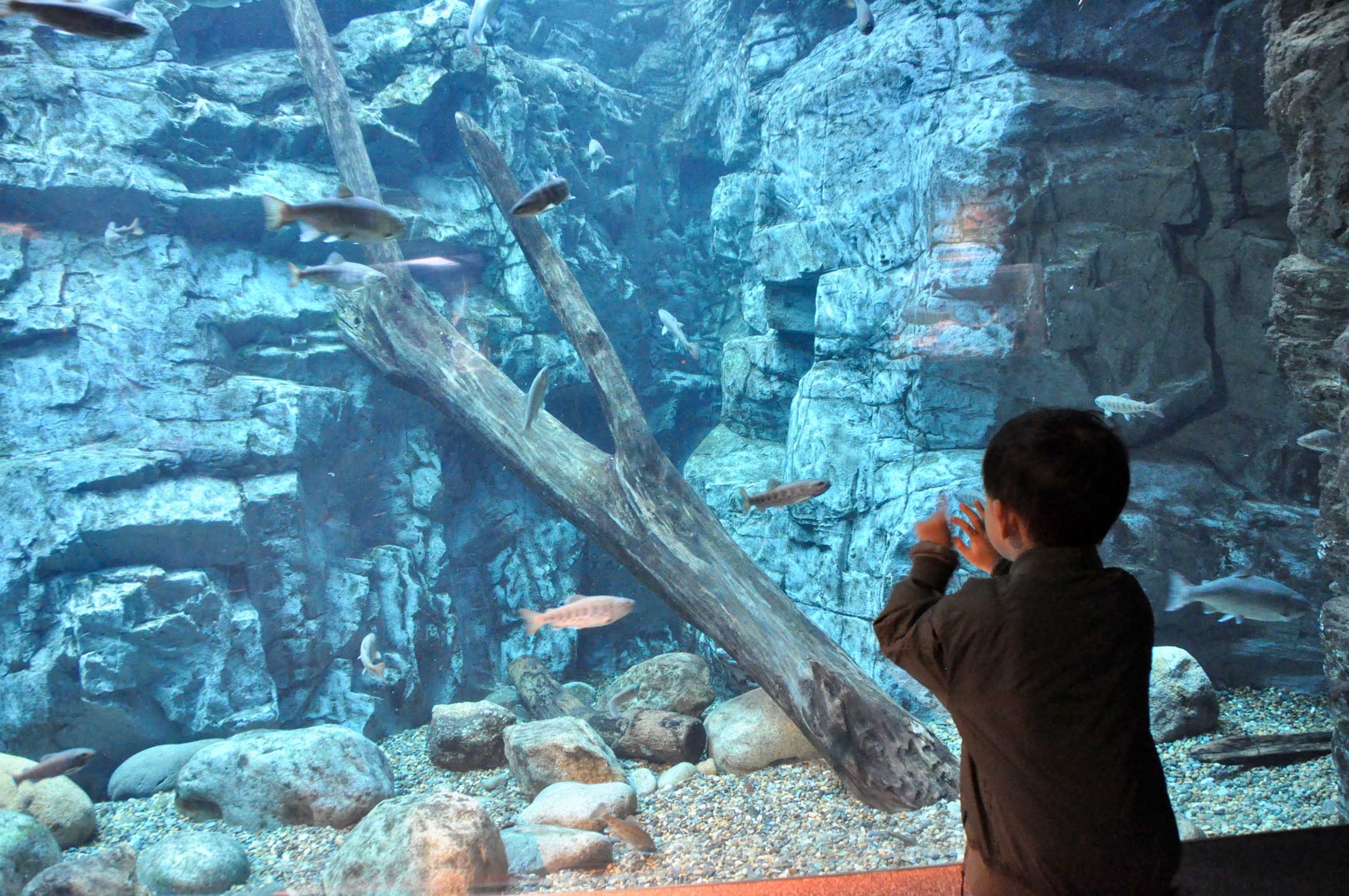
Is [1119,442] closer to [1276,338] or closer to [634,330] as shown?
[1276,338]

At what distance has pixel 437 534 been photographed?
25.1 feet

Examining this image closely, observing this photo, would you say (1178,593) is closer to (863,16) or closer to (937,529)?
(937,529)

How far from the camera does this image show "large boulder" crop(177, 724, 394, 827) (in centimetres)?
339

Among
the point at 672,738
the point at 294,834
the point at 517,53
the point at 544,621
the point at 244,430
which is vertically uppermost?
the point at 517,53

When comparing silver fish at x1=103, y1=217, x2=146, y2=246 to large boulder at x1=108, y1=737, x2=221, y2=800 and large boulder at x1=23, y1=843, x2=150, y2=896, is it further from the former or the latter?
large boulder at x1=23, y1=843, x2=150, y2=896

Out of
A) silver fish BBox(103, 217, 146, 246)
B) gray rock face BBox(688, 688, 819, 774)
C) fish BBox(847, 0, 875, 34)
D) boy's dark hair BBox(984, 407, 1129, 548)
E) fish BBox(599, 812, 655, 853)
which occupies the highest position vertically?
fish BBox(847, 0, 875, 34)

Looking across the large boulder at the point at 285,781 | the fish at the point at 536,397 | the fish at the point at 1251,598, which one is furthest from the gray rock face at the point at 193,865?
the fish at the point at 1251,598

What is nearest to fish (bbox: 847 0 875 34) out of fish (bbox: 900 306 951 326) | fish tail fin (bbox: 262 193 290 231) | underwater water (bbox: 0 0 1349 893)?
underwater water (bbox: 0 0 1349 893)

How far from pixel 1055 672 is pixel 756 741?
11.2ft

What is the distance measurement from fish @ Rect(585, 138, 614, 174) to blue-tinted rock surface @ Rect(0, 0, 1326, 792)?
471 millimetres

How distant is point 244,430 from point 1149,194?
798 cm

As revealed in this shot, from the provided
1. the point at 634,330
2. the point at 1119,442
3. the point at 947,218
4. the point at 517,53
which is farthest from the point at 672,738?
the point at 517,53

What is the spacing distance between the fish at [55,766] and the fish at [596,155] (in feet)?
24.4

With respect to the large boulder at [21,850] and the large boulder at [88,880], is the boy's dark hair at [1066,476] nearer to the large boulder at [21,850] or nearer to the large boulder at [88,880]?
the large boulder at [88,880]
